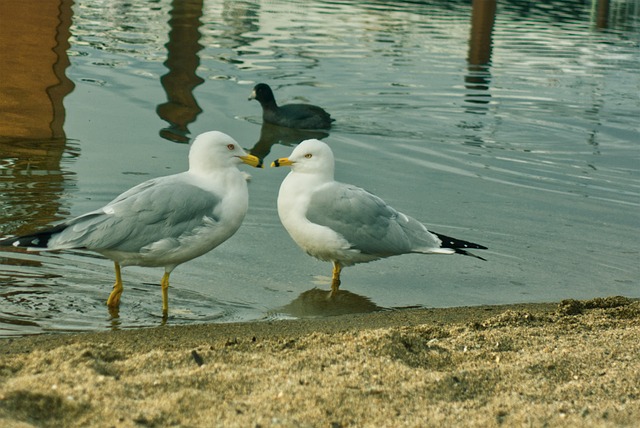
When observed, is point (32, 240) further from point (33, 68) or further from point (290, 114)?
point (33, 68)

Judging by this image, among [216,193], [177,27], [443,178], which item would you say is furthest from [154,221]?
[177,27]

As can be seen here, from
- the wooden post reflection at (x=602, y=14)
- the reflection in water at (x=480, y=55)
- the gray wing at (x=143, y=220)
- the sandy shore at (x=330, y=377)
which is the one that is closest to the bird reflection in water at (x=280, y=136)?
the reflection in water at (x=480, y=55)

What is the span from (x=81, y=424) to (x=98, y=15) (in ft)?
57.5

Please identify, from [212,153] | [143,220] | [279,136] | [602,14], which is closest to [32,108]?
[279,136]

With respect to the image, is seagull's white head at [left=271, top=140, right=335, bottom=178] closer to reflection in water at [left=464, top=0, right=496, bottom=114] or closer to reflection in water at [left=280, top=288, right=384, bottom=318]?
reflection in water at [left=280, top=288, right=384, bottom=318]

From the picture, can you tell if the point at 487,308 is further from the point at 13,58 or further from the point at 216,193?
the point at 13,58

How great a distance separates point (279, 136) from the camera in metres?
13.2

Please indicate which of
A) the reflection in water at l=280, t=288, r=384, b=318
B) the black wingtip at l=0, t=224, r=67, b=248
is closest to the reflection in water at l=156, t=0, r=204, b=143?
the reflection in water at l=280, t=288, r=384, b=318

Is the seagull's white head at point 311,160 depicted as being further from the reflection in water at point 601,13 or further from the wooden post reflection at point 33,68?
the reflection in water at point 601,13

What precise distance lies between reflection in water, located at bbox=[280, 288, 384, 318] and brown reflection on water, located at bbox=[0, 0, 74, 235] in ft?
7.72

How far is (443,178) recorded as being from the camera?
1105cm

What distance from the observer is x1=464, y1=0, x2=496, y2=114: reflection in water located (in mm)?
15721

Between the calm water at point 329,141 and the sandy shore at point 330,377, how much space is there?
1200mm

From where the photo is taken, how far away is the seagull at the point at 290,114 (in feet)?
43.1
